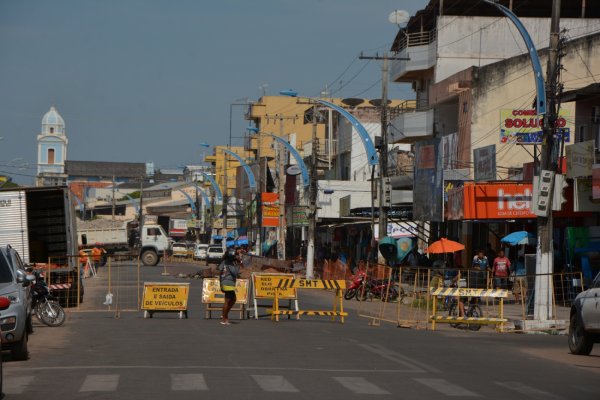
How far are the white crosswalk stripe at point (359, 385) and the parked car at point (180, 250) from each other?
80.6m

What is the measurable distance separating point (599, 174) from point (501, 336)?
28.4 feet

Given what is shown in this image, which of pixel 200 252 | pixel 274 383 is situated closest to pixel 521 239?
pixel 274 383

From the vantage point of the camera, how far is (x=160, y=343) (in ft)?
63.4

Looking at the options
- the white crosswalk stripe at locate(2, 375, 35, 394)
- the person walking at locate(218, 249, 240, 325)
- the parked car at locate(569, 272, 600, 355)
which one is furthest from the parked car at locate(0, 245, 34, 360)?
the parked car at locate(569, 272, 600, 355)

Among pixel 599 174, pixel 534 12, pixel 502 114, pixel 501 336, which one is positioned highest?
pixel 534 12

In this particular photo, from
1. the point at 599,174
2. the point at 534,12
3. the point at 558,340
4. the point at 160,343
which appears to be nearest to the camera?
the point at 160,343

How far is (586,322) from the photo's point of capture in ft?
62.8

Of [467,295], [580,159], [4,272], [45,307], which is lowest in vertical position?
[45,307]

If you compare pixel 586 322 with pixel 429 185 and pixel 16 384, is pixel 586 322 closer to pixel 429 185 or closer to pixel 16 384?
pixel 16 384

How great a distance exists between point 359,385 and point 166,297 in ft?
47.4

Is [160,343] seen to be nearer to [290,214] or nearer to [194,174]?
[290,214]

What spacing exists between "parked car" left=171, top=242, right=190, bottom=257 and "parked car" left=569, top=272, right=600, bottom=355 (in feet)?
249

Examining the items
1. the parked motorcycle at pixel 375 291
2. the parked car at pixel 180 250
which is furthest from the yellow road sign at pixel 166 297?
the parked car at pixel 180 250

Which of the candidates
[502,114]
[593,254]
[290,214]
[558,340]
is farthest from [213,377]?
[290,214]
